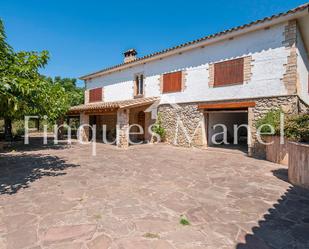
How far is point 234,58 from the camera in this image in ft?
33.6

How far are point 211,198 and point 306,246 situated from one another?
73.0 inches

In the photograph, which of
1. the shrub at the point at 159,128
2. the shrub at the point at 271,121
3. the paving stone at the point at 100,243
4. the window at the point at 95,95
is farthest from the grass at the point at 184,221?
the window at the point at 95,95

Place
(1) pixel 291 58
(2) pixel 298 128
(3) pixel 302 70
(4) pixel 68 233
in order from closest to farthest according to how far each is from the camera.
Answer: (4) pixel 68 233
(2) pixel 298 128
(1) pixel 291 58
(3) pixel 302 70

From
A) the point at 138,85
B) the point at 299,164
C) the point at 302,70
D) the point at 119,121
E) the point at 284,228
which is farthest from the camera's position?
the point at 138,85

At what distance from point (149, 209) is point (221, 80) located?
861 cm

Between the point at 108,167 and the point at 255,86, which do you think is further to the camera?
the point at 255,86

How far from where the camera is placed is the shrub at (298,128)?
6118 millimetres

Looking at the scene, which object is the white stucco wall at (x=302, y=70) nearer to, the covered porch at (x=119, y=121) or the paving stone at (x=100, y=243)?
the covered porch at (x=119, y=121)

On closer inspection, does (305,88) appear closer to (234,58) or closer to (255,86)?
(255,86)

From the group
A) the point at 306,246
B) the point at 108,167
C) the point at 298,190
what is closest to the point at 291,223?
the point at 306,246

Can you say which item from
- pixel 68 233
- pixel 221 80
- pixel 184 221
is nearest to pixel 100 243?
pixel 68 233

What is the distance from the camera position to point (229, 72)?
10445 mm

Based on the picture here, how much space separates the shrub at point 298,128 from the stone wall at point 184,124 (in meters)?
4.91

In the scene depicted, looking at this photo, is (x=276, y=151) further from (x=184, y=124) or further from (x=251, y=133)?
(x=184, y=124)
